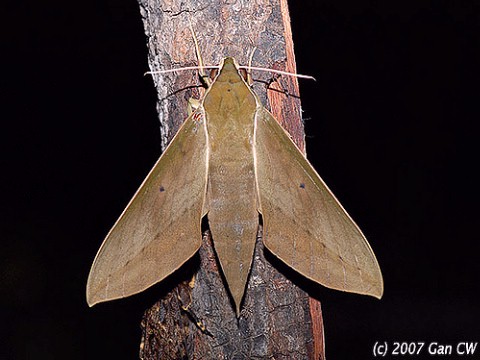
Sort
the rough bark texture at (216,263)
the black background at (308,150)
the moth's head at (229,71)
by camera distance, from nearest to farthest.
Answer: the moth's head at (229,71), the rough bark texture at (216,263), the black background at (308,150)

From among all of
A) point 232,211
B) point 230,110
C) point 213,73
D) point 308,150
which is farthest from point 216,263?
point 308,150

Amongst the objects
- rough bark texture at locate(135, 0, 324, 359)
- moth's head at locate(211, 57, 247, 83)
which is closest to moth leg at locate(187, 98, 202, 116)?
rough bark texture at locate(135, 0, 324, 359)

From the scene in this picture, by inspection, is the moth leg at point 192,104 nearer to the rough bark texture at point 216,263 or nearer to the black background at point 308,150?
the rough bark texture at point 216,263

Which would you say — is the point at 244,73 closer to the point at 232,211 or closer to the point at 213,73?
the point at 213,73

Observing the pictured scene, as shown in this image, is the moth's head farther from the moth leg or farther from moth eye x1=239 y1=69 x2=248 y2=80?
the moth leg

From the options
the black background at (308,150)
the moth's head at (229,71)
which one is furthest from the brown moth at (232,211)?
the black background at (308,150)

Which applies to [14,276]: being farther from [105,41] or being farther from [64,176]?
[105,41]

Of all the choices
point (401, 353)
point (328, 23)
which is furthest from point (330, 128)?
point (401, 353)
